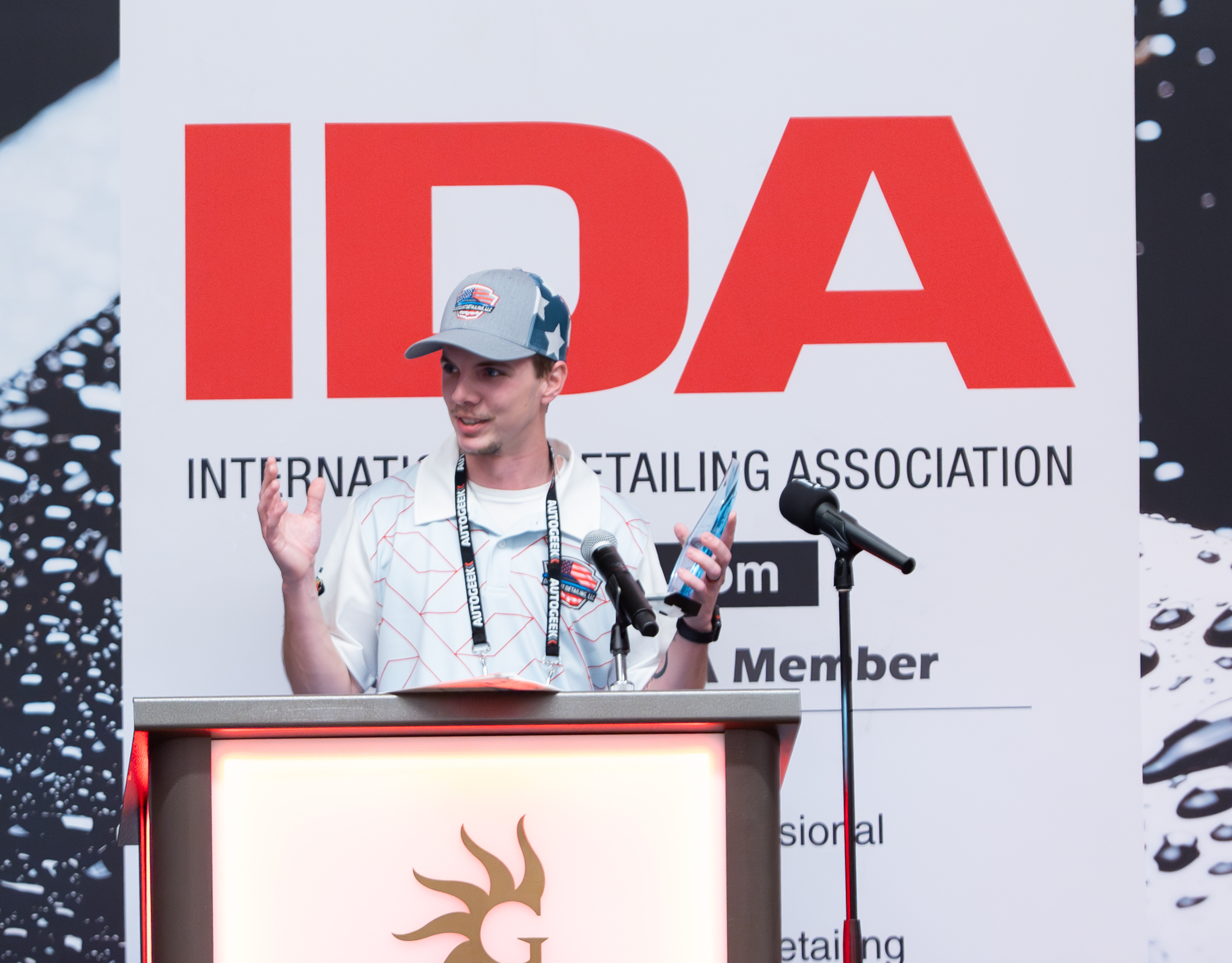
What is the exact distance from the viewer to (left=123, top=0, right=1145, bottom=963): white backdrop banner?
2.73m

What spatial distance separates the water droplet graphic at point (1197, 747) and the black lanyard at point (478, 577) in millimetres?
1529

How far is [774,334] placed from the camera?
9.12 ft

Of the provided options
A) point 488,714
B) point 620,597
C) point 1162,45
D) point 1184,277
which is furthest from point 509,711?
point 1162,45

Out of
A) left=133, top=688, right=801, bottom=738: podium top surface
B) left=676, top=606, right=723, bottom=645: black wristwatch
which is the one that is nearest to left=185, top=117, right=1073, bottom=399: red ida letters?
left=676, top=606, right=723, bottom=645: black wristwatch

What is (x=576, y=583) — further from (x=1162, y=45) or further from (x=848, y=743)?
(x=1162, y=45)

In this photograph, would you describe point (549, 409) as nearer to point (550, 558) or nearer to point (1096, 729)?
point (550, 558)

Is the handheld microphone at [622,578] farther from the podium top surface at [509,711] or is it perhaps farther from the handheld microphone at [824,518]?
the handheld microphone at [824,518]

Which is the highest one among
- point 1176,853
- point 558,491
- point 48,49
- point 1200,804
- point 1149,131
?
point 48,49

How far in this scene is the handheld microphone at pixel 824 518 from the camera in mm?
1660

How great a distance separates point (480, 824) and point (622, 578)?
0.39 metres

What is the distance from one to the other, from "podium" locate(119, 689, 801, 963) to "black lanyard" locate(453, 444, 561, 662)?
852mm

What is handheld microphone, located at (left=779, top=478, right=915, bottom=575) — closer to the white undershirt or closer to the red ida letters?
the white undershirt

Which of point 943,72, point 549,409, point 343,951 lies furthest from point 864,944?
point 943,72

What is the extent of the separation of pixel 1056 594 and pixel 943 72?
1.25 metres
